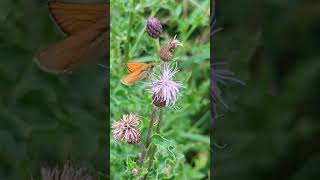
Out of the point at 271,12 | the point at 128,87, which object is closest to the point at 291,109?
the point at 271,12

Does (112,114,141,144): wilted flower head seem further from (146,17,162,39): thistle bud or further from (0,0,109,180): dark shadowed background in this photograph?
(146,17,162,39): thistle bud

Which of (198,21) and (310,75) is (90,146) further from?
(310,75)

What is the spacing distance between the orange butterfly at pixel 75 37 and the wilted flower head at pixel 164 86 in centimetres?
12

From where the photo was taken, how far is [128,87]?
1.20m

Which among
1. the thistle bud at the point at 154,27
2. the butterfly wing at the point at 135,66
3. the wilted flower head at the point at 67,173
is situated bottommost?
the wilted flower head at the point at 67,173

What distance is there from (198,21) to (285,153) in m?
0.31

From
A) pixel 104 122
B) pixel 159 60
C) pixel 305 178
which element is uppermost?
pixel 159 60

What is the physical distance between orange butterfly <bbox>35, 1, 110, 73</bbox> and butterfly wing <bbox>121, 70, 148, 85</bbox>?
0.21ft

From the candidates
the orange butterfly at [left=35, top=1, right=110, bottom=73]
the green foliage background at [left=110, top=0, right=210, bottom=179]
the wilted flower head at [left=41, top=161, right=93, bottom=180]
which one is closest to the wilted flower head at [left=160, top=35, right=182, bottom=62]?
the green foliage background at [left=110, top=0, right=210, bottom=179]

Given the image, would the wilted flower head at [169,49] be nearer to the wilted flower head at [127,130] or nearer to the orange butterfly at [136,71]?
the orange butterfly at [136,71]

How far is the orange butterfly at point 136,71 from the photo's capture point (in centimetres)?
117

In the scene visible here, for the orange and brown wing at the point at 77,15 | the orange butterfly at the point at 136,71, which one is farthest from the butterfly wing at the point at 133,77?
the orange and brown wing at the point at 77,15

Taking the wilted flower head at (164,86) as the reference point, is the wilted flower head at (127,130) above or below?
below

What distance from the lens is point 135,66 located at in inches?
46.5
